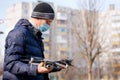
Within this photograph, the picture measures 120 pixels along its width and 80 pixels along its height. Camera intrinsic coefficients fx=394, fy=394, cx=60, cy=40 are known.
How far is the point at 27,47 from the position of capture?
119 inches

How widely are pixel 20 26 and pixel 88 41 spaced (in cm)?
1681

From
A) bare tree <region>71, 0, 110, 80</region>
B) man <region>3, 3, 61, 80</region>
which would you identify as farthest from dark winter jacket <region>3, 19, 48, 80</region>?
bare tree <region>71, 0, 110, 80</region>

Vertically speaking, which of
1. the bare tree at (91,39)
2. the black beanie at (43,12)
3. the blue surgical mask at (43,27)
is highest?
the black beanie at (43,12)

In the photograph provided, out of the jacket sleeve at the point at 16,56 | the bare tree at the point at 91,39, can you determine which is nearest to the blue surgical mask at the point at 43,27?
the jacket sleeve at the point at 16,56

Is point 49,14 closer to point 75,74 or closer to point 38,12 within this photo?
point 38,12

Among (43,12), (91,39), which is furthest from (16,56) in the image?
(91,39)

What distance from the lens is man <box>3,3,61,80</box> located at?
2.86m

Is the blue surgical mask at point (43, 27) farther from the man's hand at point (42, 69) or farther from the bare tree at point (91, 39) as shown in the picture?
the bare tree at point (91, 39)

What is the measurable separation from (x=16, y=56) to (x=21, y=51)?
7cm

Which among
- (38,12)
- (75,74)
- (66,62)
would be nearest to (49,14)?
(38,12)

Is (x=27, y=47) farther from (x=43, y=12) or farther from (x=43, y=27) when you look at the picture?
(x=43, y=12)

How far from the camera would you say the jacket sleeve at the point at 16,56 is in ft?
9.34

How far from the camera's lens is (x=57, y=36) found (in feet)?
188

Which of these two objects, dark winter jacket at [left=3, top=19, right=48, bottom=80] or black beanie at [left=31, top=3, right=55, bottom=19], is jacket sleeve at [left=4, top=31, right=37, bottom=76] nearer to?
dark winter jacket at [left=3, top=19, right=48, bottom=80]
